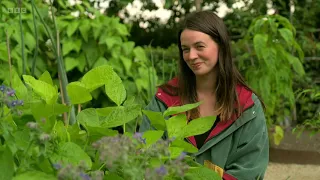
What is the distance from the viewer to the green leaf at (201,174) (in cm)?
104

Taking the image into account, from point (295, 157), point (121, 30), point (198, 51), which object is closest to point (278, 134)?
point (295, 157)

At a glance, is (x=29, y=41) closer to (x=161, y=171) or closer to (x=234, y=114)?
(x=234, y=114)

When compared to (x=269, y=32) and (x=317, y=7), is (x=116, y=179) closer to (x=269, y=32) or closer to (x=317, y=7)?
(x=269, y=32)

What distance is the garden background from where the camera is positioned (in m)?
1.01

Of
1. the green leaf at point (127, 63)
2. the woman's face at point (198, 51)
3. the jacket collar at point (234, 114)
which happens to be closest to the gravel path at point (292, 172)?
the green leaf at point (127, 63)

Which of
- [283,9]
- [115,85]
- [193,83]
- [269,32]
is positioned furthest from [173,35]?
[115,85]

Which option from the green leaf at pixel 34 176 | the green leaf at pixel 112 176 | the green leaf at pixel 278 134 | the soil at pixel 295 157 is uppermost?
the green leaf at pixel 34 176

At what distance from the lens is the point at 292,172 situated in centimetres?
505

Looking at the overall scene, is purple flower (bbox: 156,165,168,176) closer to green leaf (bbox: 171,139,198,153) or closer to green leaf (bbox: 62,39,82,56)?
green leaf (bbox: 171,139,198,153)

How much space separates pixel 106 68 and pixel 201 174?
26 cm

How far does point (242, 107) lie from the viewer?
7.19 ft

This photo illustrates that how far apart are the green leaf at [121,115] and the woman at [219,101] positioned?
1.00 metres

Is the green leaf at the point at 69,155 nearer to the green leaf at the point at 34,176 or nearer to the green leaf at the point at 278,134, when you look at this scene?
the green leaf at the point at 34,176

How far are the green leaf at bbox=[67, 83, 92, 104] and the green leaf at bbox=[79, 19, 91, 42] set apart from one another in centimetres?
271
